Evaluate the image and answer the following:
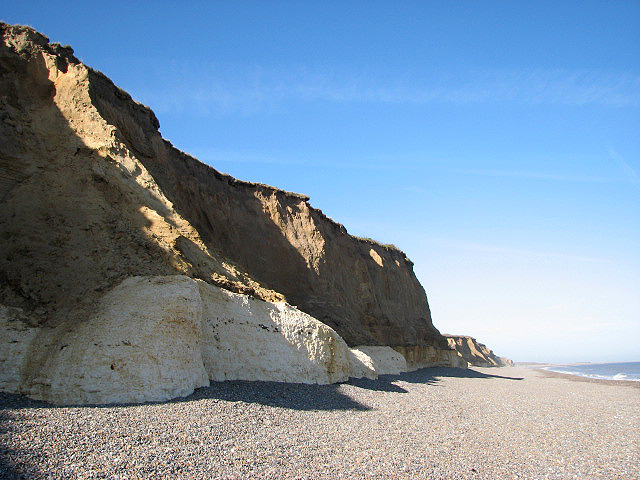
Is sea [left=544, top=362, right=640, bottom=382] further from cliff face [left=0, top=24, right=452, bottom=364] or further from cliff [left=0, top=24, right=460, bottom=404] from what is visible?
cliff face [left=0, top=24, right=452, bottom=364]

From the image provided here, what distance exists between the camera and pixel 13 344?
31.1ft

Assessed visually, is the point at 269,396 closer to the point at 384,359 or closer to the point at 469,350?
the point at 384,359

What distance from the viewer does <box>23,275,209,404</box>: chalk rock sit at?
28.7 ft

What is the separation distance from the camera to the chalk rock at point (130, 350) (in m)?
8.74

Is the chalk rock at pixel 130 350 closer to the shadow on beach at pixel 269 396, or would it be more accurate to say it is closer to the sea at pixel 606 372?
the shadow on beach at pixel 269 396

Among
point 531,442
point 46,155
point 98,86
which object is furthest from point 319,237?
point 531,442

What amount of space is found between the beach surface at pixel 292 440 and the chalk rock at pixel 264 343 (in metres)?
0.62

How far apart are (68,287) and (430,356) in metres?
31.9

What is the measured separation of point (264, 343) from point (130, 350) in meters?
4.68

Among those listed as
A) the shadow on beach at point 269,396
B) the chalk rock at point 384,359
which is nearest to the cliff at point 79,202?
the shadow on beach at point 269,396

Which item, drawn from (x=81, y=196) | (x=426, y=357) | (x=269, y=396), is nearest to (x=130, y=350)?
(x=269, y=396)

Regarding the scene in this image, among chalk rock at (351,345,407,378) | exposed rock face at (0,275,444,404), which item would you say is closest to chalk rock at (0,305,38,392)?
exposed rock face at (0,275,444,404)

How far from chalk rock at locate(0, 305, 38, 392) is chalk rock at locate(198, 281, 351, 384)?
381 centimetres

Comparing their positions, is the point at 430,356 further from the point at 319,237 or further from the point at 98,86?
the point at 98,86
